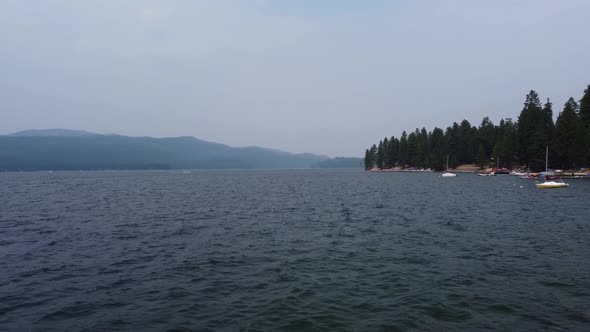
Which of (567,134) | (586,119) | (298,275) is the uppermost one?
(586,119)

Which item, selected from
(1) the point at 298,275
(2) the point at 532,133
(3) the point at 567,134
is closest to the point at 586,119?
(3) the point at 567,134

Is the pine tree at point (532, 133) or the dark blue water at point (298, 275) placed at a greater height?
the pine tree at point (532, 133)

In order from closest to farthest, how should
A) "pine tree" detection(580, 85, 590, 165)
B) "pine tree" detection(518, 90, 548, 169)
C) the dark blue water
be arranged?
the dark blue water
"pine tree" detection(580, 85, 590, 165)
"pine tree" detection(518, 90, 548, 169)

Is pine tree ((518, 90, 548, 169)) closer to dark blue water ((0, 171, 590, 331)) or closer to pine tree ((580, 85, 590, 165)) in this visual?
pine tree ((580, 85, 590, 165))

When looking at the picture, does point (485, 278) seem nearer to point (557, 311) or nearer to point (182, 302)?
point (557, 311)

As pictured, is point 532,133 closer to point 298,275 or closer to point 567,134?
point 567,134

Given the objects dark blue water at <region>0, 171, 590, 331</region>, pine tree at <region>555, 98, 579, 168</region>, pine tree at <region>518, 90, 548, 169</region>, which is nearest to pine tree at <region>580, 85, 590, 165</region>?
pine tree at <region>555, 98, 579, 168</region>

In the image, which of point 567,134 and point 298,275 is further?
point 567,134

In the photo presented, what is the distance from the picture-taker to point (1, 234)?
3297cm

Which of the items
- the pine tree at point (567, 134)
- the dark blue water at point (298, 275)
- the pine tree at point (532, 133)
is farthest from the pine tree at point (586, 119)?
the dark blue water at point (298, 275)

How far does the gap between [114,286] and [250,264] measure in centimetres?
720

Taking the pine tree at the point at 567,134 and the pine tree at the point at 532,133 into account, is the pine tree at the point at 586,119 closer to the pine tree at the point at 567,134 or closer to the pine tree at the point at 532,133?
the pine tree at the point at 567,134

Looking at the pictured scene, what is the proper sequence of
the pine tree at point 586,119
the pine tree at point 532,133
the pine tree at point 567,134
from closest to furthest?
the pine tree at point 586,119, the pine tree at point 567,134, the pine tree at point 532,133

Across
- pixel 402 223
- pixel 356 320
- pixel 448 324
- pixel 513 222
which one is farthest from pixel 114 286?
pixel 513 222
